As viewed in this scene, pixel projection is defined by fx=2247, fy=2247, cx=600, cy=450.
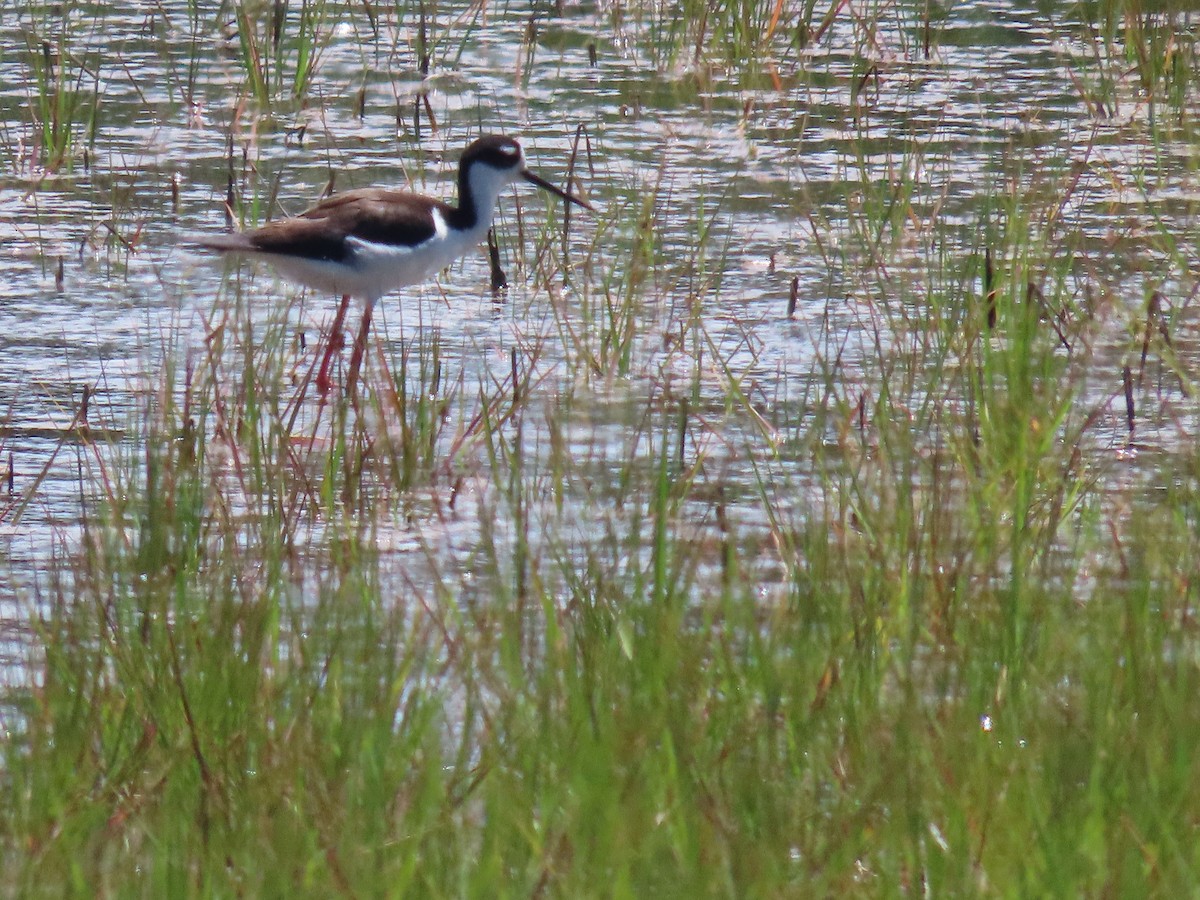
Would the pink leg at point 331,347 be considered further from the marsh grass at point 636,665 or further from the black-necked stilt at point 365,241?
the marsh grass at point 636,665

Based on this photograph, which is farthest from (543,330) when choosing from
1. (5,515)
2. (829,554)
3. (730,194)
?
(829,554)

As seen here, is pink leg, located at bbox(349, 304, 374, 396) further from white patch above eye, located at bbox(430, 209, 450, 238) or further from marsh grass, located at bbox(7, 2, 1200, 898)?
white patch above eye, located at bbox(430, 209, 450, 238)

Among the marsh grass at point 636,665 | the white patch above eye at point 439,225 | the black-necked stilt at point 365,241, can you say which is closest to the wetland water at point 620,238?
the marsh grass at point 636,665

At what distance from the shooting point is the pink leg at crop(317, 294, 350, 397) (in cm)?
620

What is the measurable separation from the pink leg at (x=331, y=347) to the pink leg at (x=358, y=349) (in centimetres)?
7

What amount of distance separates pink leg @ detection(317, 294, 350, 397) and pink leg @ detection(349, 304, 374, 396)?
0.07 meters

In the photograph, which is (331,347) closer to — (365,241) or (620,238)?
(365,241)

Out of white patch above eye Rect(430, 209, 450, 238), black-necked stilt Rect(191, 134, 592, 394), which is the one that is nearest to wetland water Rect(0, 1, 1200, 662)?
black-necked stilt Rect(191, 134, 592, 394)

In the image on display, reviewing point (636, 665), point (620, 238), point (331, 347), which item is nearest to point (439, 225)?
point (620, 238)

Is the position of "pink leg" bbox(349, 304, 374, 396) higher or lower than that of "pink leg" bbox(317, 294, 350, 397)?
higher

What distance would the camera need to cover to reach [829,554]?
432 centimetres

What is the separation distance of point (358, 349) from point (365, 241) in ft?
1.42

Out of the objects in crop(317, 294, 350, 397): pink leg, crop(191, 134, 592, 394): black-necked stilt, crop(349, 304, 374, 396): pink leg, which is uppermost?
crop(191, 134, 592, 394): black-necked stilt

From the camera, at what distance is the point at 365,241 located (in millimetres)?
6578
